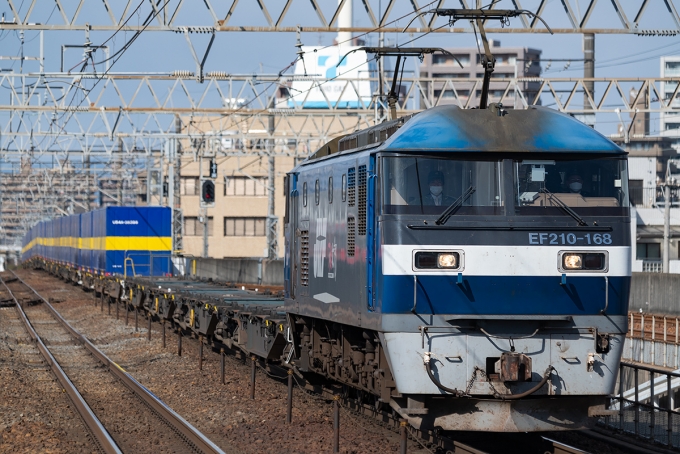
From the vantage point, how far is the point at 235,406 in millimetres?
14758

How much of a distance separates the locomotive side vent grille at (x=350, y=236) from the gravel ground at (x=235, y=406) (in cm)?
222

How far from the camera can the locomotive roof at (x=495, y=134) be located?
10117 mm

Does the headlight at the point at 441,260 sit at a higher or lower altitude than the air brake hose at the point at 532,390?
higher

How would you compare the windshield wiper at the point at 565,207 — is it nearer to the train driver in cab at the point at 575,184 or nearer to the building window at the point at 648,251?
the train driver in cab at the point at 575,184

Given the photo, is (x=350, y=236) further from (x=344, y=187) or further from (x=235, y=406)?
(x=235, y=406)

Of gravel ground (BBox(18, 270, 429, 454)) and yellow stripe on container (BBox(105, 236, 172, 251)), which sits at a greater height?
yellow stripe on container (BBox(105, 236, 172, 251))

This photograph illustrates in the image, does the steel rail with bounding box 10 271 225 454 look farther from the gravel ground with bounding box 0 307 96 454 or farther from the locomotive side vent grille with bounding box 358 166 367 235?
the locomotive side vent grille with bounding box 358 166 367 235

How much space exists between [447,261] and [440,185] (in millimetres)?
760

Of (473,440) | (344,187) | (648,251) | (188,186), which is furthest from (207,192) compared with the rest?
(188,186)

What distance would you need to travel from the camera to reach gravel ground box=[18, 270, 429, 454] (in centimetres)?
1191

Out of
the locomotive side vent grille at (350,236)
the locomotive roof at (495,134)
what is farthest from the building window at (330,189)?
the locomotive roof at (495,134)

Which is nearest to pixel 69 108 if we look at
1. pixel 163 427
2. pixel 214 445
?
pixel 163 427

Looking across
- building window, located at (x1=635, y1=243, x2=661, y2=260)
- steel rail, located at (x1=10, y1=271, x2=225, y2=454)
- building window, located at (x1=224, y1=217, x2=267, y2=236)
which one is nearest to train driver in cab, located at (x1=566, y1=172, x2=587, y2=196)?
steel rail, located at (x1=10, y1=271, x2=225, y2=454)

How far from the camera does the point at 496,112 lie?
34.8 ft
